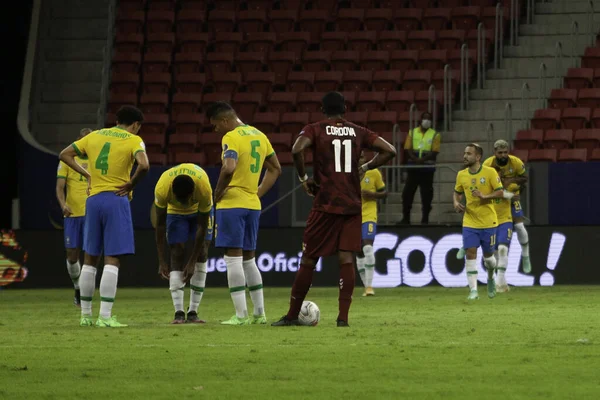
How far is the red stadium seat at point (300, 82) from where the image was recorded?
Result: 2850 centimetres

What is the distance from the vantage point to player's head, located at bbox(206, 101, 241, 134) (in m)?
12.4

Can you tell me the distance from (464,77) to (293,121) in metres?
3.84

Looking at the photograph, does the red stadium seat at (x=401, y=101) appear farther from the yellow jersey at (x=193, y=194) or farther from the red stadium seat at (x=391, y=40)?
the yellow jersey at (x=193, y=194)

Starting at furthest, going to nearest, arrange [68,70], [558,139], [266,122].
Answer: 1. [68,70]
2. [266,122]
3. [558,139]

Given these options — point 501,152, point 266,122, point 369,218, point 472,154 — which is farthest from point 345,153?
point 266,122

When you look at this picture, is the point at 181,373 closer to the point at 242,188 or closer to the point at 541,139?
the point at 242,188

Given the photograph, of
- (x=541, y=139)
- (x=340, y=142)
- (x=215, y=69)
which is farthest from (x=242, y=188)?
(x=215, y=69)

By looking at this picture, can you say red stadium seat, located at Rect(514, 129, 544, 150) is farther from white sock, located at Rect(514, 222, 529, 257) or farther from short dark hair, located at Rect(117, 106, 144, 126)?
short dark hair, located at Rect(117, 106, 144, 126)

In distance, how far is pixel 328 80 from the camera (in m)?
28.4

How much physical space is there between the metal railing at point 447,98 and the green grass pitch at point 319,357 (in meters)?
11.7

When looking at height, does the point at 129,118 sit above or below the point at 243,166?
above

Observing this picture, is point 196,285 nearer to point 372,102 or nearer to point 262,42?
point 372,102

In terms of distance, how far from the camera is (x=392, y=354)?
9352 millimetres

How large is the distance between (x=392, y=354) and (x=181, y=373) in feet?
5.80
